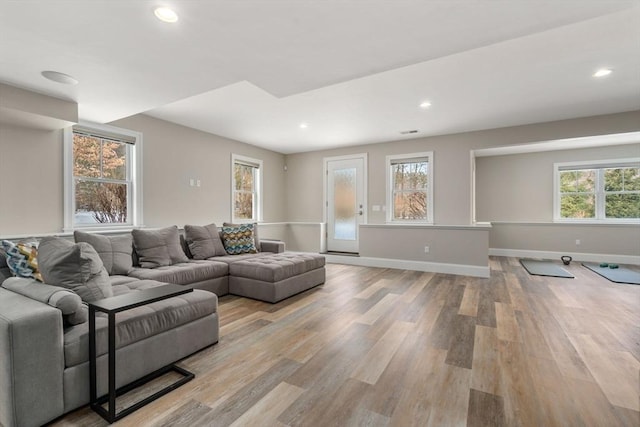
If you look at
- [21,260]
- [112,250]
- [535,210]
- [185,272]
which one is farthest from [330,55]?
[535,210]

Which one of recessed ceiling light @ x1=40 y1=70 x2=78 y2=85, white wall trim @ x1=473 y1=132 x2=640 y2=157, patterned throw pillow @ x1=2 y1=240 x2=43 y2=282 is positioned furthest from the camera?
white wall trim @ x1=473 y1=132 x2=640 y2=157

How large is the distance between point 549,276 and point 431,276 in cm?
203

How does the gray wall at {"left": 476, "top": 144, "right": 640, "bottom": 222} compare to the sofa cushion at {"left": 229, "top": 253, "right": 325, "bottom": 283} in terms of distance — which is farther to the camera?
the gray wall at {"left": 476, "top": 144, "right": 640, "bottom": 222}

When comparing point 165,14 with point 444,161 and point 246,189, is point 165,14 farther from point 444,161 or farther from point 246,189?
point 444,161

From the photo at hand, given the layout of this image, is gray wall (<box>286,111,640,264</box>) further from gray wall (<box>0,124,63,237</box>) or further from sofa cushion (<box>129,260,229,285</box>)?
gray wall (<box>0,124,63,237</box>)

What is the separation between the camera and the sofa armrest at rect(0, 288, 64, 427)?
4.57 feet

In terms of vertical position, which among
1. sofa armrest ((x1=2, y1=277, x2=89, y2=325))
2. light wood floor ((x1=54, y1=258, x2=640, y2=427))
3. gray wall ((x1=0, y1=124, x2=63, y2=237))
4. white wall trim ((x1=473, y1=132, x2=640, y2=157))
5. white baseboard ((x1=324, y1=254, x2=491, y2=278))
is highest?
white wall trim ((x1=473, y1=132, x2=640, y2=157))

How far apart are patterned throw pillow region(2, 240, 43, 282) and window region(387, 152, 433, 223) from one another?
5.33m

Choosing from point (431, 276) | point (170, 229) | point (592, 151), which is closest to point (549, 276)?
point (431, 276)

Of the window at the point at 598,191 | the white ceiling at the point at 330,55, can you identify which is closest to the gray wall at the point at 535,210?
the window at the point at 598,191

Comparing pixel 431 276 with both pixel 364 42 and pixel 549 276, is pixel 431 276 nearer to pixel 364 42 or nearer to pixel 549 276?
pixel 549 276

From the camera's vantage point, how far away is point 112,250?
125 inches

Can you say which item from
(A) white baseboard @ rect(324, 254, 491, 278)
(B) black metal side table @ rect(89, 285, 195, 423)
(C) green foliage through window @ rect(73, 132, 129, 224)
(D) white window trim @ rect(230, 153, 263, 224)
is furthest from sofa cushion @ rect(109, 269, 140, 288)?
(A) white baseboard @ rect(324, 254, 491, 278)

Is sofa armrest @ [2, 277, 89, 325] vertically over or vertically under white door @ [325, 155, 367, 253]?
under
